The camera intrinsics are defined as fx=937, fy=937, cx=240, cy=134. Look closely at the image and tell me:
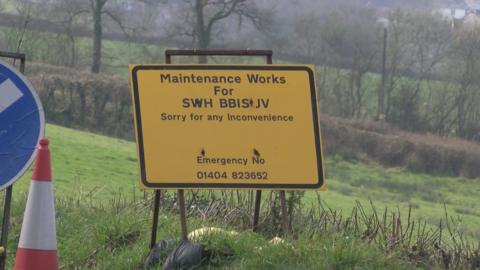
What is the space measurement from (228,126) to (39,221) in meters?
1.66

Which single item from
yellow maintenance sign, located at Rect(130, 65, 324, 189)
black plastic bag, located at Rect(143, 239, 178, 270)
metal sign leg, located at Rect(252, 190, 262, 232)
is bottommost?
black plastic bag, located at Rect(143, 239, 178, 270)

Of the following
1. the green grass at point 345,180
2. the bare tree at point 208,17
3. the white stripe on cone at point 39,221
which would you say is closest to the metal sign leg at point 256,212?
the white stripe on cone at point 39,221

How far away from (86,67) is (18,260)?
4504cm

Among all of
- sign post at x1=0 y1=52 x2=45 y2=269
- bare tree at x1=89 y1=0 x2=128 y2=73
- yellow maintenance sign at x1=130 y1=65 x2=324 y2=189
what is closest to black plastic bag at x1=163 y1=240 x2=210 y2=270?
yellow maintenance sign at x1=130 y1=65 x2=324 y2=189

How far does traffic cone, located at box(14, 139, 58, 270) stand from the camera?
6719mm

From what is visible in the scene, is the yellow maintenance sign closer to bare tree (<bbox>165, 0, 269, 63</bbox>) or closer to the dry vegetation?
the dry vegetation

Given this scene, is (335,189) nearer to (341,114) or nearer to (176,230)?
(341,114)

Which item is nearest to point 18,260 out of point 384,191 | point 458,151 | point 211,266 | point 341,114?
point 211,266

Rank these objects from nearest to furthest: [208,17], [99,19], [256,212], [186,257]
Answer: [186,257]
[256,212]
[208,17]
[99,19]

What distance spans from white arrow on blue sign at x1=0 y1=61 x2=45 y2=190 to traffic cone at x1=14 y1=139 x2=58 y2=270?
2.07ft

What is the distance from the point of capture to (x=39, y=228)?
22.1 feet

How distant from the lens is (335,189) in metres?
35.7

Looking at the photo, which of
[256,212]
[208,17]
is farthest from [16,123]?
[208,17]

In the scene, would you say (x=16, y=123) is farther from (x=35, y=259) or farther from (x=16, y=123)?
(x=35, y=259)
